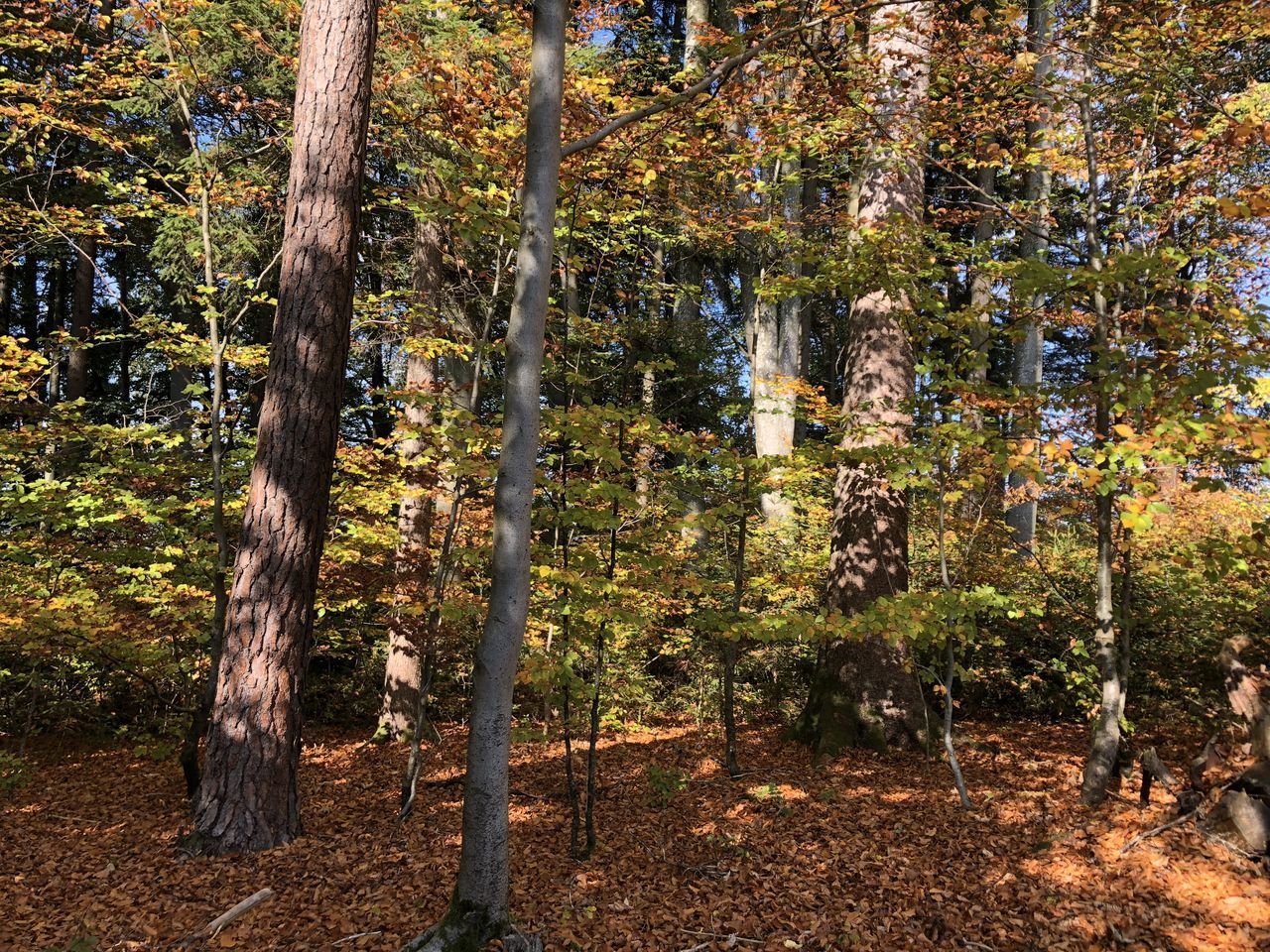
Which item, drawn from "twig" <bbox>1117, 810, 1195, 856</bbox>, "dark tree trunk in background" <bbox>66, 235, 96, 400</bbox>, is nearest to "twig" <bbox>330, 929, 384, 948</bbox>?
"twig" <bbox>1117, 810, 1195, 856</bbox>

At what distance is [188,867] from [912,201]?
7.42 meters

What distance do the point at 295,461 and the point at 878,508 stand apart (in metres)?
4.65

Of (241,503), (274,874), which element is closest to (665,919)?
(274,874)

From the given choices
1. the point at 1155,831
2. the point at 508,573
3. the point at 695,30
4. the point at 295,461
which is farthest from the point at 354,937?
the point at 695,30

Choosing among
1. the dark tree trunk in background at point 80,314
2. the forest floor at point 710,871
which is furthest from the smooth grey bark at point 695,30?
the dark tree trunk in background at point 80,314

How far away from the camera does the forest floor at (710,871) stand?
3.37m

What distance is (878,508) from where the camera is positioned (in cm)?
615

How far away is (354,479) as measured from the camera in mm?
8102

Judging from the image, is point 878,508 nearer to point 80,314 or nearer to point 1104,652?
point 1104,652

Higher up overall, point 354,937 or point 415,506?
point 415,506

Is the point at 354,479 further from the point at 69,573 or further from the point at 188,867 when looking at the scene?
the point at 188,867

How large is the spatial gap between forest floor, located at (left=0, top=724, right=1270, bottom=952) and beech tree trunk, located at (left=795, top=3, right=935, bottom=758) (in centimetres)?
44

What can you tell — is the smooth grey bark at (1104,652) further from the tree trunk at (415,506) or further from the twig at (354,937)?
the tree trunk at (415,506)

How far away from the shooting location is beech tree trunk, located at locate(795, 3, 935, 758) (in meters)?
5.93
